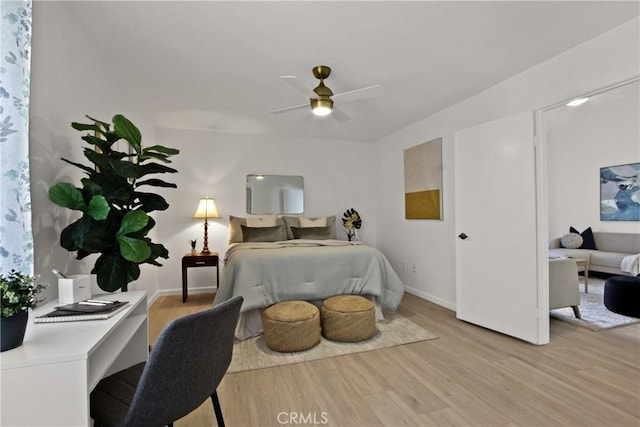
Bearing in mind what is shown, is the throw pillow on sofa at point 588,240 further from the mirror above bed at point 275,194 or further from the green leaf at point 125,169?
the green leaf at point 125,169

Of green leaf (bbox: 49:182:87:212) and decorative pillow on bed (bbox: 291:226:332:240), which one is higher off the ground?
green leaf (bbox: 49:182:87:212)

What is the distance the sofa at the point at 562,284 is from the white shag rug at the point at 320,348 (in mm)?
1344

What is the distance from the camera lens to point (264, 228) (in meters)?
4.14

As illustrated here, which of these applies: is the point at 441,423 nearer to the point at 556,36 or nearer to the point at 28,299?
the point at 28,299

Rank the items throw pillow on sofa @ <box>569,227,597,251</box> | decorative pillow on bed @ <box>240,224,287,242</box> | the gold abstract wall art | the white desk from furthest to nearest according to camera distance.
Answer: throw pillow on sofa @ <box>569,227,597,251</box> < decorative pillow on bed @ <box>240,224,287,242</box> < the gold abstract wall art < the white desk

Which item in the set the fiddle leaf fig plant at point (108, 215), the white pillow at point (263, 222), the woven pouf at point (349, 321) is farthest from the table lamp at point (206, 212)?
the fiddle leaf fig plant at point (108, 215)

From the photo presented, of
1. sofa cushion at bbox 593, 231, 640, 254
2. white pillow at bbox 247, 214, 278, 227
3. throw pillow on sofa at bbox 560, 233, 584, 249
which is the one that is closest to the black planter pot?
white pillow at bbox 247, 214, 278, 227

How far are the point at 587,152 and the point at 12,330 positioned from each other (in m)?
7.49

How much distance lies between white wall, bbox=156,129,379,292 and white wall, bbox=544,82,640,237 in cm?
308

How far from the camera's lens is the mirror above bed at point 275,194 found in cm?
472

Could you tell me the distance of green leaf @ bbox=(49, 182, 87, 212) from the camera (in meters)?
1.40

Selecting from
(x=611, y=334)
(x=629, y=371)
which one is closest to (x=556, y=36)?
(x=629, y=371)

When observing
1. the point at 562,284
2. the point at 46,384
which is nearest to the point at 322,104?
the point at 46,384

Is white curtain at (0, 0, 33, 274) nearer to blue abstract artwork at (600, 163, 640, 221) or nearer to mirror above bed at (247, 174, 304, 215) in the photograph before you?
mirror above bed at (247, 174, 304, 215)
